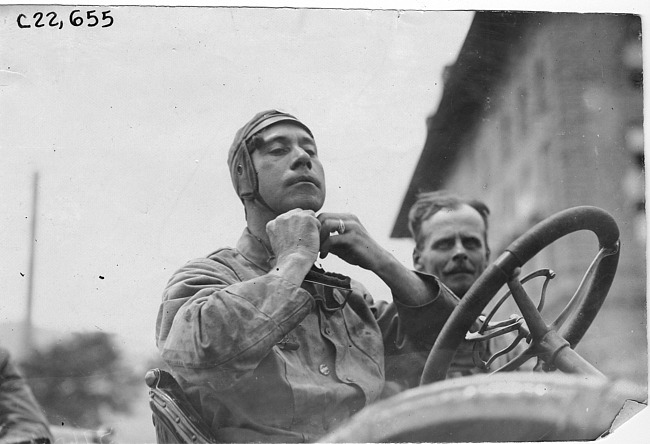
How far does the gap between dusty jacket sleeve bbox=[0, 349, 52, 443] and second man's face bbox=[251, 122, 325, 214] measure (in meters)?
1.20

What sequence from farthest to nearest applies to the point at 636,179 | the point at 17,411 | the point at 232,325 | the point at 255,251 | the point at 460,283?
1. the point at 636,179
2. the point at 460,283
3. the point at 255,251
4. the point at 17,411
5. the point at 232,325

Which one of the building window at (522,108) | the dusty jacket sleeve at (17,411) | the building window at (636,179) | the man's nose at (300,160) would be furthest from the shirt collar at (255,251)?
the building window at (636,179)

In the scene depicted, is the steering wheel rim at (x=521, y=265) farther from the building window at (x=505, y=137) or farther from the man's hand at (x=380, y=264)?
the building window at (x=505, y=137)

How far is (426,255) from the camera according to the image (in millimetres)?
5160

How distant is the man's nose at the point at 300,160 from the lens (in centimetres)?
506

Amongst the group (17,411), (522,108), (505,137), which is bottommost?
(17,411)

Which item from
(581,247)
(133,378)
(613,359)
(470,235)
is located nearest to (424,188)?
(470,235)

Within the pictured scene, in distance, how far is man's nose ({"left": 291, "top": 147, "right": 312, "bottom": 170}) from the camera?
5.06 meters

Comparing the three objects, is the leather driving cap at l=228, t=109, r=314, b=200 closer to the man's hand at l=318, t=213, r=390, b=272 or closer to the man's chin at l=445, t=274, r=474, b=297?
the man's hand at l=318, t=213, r=390, b=272

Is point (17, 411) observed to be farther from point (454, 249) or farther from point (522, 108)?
point (522, 108)

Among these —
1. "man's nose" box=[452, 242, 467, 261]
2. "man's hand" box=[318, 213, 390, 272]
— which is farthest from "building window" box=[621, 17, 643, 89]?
"man's hand" box=[318, 213, 390, 272]

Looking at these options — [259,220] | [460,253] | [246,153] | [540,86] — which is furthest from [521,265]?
[246,153]

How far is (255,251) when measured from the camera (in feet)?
16.5

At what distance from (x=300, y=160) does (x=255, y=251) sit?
0.41 meters
